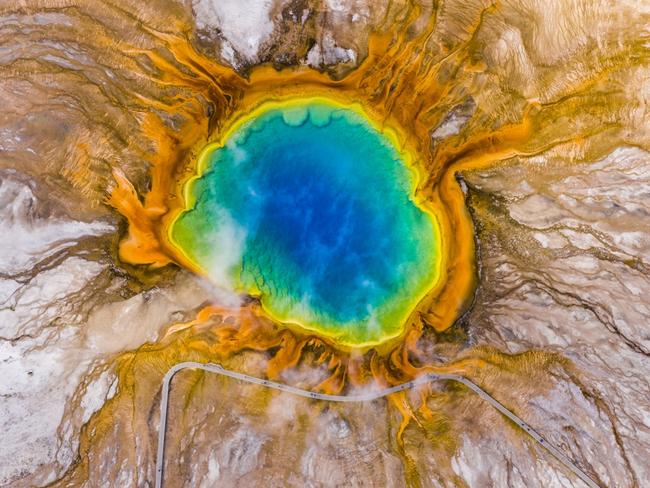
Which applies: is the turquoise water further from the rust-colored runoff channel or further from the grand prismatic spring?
the rust-colored runoff channel

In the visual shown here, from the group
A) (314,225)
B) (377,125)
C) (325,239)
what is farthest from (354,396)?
(377,125)

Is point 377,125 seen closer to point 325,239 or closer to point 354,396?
point 325,239

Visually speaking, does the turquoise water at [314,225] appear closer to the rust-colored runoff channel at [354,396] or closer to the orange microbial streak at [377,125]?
the orange microbial streak at [377,125]

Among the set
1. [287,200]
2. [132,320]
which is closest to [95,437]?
[132,320]

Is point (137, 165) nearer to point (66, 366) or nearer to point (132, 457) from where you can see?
point (66, 366)

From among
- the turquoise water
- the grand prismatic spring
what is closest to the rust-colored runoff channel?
the grand prismatic spring

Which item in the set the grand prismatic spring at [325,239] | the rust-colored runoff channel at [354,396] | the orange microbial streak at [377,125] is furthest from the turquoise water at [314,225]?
the rust-colored runoff channel at [354,396]
